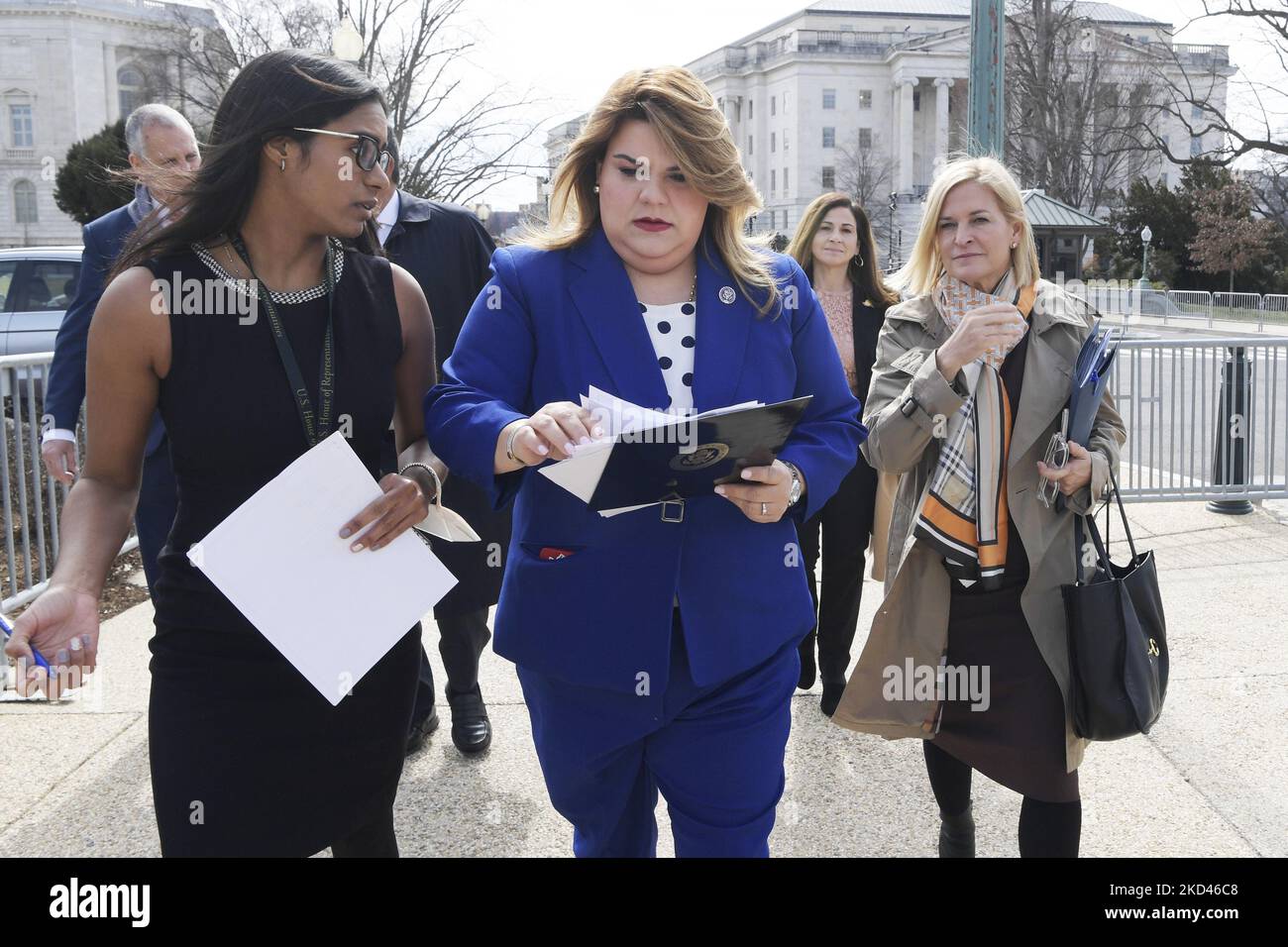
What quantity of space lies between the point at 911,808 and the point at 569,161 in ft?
8.35

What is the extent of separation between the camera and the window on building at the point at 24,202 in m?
68.6

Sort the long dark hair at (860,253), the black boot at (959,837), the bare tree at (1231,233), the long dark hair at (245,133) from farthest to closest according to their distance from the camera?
the bare tree at (1231,233) → the long dark hair at (860,253) → the black boot at (959,837) → the long dark hair at (245,133)

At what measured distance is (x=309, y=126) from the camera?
7.25 feet

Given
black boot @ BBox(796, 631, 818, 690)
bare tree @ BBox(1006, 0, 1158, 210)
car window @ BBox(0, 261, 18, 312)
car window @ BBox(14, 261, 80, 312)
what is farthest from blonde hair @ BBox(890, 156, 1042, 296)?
bare tree @ BBox(1006, 0, 1158, 210)

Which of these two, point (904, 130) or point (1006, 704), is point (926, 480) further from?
point (904, 130)

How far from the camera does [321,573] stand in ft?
7.04

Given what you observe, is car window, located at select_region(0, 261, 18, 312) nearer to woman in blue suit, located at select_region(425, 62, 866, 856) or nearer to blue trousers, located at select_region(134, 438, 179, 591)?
blue trousers, located at select_region(134, 438, 179, 591)

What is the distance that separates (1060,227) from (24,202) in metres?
69.6

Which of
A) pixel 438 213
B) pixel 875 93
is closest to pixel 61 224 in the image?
pixel 875 93

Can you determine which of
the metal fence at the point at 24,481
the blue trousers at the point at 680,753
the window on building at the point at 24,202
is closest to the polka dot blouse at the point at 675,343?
the blue trousers at the point at 680,753

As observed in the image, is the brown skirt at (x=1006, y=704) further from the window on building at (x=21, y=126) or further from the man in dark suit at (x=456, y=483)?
the window on building at (x=21, y=126)

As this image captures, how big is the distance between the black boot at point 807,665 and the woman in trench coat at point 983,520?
64.9 inches
